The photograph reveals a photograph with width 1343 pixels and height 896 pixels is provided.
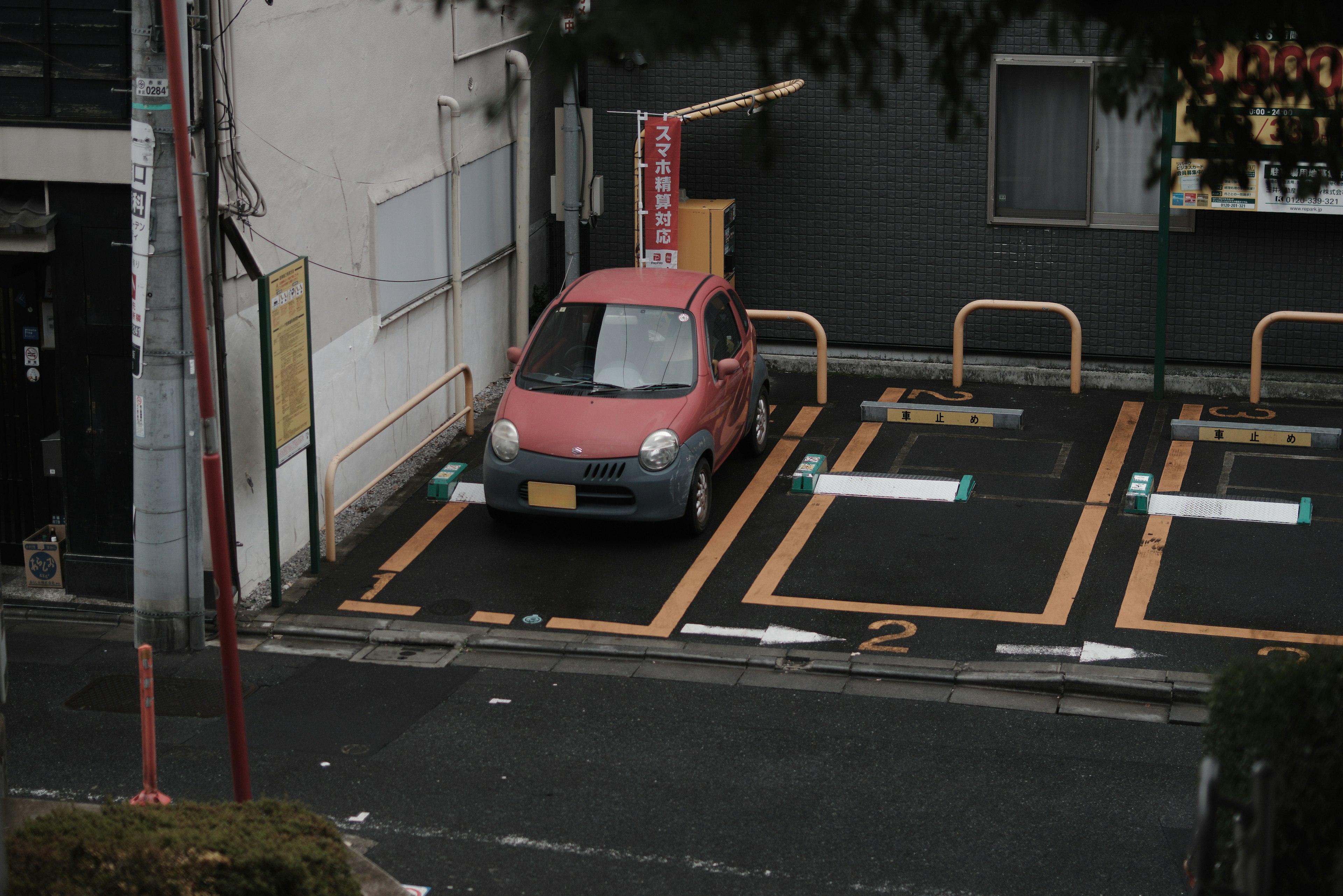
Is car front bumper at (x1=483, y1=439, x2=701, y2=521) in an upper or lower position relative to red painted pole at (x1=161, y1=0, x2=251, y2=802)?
lower

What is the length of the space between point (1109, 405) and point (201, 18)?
9431 mm

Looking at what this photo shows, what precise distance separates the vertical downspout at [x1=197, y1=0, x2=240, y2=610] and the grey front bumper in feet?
6.73

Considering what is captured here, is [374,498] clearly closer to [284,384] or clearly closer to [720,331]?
[284,384]

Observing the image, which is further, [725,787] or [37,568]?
[37,568]

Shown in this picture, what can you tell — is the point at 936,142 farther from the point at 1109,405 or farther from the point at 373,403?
the point at 373,403

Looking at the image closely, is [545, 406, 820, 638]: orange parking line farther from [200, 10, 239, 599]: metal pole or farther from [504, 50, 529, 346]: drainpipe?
[504, 50, 529, 346]: drainpipe

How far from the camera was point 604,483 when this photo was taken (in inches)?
461

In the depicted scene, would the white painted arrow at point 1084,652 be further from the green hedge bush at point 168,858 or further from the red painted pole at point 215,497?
the green hedge bush at point 168,858

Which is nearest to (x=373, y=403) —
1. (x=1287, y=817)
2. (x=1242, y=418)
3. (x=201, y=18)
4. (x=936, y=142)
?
(x=201, y=18)

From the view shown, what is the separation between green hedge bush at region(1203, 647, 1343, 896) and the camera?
509 cm

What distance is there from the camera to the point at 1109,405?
1550 cm

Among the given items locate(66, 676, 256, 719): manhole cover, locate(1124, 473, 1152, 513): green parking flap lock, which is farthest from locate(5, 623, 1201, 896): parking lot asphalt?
locate(1124, 473, 1152, 513): green parking flap lock

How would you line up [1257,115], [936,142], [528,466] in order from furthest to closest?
[936,142]
[1257,115]
[528,466]

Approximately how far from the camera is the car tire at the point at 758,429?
1380cm
